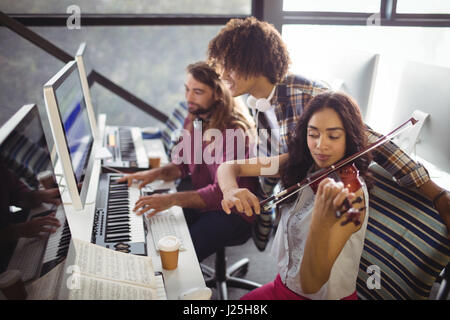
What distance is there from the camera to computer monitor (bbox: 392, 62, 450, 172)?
4.46 feet

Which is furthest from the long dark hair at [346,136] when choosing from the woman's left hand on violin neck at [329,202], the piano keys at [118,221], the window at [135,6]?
the window at [135,6]

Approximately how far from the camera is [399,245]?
1126mm

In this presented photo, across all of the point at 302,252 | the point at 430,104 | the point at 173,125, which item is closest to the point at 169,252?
the point at 302,252

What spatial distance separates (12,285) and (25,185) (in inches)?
8.0

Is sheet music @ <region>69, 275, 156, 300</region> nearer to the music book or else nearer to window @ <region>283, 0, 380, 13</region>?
the music book

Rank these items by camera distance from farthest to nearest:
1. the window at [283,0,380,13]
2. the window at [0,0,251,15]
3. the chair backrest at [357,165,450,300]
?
the window at [0,0,251,15] < the window at [283,0,380,13] < the chair backrest at [357,165,450,300]

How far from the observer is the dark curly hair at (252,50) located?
Result: 1502 mm

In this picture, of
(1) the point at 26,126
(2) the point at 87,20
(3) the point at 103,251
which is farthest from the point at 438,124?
(2) the point at 87,20

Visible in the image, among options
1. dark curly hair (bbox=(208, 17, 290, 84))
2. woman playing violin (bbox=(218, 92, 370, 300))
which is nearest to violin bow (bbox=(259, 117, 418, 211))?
woman playing violin (bbox=(218, 92, 370, 300))

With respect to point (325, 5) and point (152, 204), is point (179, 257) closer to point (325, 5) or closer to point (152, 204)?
point (152, 204)

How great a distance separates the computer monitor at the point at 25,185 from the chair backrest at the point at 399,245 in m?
0.96

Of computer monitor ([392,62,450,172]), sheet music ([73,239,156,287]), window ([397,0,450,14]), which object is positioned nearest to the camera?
sheet music ([73,239,156,287])

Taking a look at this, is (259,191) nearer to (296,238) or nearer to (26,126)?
(296,238)

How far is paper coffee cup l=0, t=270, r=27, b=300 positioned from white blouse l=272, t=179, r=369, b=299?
808 millimetres
